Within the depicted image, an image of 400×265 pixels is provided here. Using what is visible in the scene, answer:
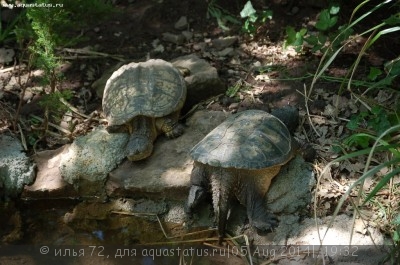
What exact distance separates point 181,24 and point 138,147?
195 centimetres

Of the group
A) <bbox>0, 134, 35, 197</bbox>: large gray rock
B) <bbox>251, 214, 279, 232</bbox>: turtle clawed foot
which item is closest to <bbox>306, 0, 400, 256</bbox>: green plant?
<bbox>251, 214, 279, 232</bbox>: turtle clawed foot

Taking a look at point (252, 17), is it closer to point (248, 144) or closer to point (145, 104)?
point (145, 104)

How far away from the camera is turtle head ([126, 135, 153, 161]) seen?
3953 millimetres

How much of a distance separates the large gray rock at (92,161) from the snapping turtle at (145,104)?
12 cm

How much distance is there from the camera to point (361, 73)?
4.37 m

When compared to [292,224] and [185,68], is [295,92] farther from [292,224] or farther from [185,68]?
[292,224]

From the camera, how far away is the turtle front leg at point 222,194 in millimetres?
3490

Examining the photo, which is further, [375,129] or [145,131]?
[145,131]

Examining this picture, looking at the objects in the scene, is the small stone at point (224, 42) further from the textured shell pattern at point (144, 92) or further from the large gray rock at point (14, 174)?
the large gray rock at point (14, 174)

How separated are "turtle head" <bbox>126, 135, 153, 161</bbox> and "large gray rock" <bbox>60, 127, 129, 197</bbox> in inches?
5.8

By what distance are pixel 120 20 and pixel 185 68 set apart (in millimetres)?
1412

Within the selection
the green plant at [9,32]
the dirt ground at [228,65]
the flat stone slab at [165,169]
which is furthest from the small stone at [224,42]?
the green plant at [9,32]

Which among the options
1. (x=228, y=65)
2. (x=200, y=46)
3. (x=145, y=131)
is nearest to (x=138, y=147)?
(x=145, y=131)

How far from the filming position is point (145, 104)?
408cm
